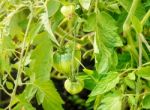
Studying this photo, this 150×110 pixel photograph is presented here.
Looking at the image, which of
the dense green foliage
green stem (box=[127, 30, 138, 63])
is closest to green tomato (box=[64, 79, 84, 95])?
the dense green foliage

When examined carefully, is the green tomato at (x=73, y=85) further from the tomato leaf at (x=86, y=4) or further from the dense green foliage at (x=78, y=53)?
the tomato leaf at (x=86, y=4)

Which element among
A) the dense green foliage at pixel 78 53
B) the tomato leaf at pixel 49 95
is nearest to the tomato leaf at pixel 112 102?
the dense green foliage at pixel 78 53

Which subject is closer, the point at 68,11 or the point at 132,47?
the point at 68,11

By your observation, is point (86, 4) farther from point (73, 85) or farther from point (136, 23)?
point (73, 85)

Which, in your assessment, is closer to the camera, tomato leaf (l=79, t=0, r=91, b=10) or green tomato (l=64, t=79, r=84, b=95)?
tomato leaf (l=79, t=0, r=91, b=10)

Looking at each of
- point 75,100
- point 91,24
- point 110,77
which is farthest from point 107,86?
point 75,100

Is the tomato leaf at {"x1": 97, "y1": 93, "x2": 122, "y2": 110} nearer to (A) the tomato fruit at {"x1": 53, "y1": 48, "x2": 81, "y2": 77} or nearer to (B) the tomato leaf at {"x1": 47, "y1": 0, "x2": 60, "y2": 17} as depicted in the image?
(A) the tomato fruit at {"x1": 53, "y1": 48, "x2": 81, "y2": 77}

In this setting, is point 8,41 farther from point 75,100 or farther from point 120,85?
point 75,100

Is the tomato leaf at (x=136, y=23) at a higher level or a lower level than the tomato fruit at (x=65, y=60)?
higher

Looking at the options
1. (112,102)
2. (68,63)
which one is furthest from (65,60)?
(112,102)
